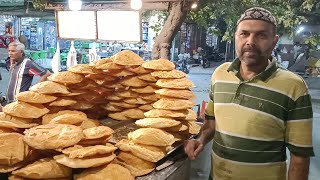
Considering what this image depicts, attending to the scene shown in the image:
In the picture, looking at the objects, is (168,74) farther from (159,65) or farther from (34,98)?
(34,98)

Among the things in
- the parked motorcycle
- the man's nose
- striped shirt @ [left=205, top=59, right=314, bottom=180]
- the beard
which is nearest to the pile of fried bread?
striped shirt @ [left=205, top=59, right=314, bottom=180]

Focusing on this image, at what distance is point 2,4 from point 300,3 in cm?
1180

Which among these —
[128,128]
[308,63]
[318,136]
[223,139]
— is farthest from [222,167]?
[308,63]

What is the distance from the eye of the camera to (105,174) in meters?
2.01

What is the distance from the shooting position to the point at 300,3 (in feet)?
40.0

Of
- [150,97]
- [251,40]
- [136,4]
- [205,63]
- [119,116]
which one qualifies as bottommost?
[205,63]

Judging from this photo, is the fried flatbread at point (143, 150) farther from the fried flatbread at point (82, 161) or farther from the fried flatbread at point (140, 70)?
the fried flatbread at point (140, 70)

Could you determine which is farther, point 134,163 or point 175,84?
point 175,84

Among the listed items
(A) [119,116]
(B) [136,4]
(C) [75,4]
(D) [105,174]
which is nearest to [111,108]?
(A) [119,116]

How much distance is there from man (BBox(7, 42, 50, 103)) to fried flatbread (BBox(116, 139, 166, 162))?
388 cm

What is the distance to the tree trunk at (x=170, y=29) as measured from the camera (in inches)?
219

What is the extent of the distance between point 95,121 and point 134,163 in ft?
2.91

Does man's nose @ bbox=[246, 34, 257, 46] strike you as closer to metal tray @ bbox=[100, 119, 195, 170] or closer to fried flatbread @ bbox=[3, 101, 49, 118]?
metal tray @ bbox=[100, 119, 195, 170]

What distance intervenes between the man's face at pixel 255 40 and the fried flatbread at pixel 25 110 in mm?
1849
